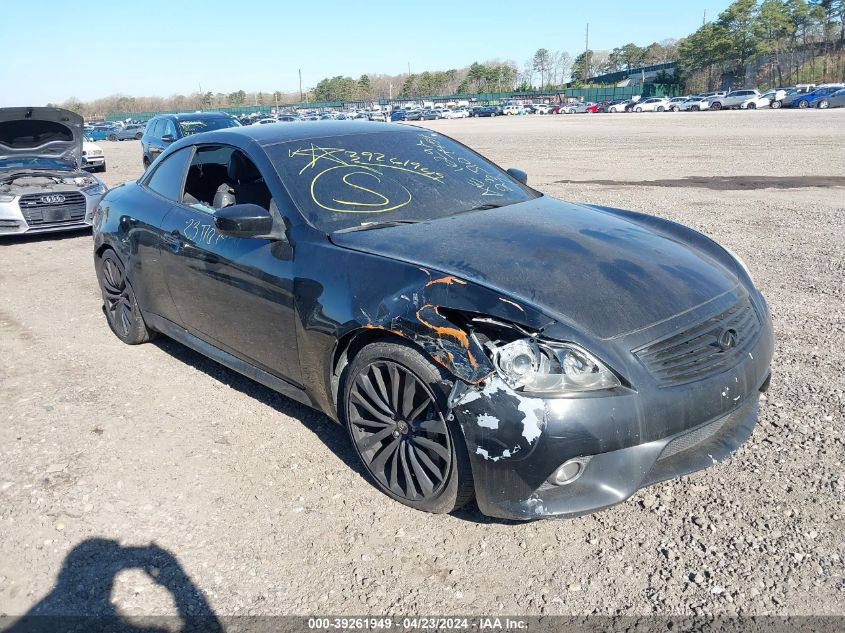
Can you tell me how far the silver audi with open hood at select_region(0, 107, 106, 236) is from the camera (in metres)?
9.59

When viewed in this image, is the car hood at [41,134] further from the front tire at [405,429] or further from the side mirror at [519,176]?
the front tire at [405,429]

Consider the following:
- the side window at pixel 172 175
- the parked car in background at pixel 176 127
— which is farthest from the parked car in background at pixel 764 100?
the side window at pixel 172 175

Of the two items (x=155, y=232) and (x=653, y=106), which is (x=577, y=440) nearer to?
(x=155, y=232)

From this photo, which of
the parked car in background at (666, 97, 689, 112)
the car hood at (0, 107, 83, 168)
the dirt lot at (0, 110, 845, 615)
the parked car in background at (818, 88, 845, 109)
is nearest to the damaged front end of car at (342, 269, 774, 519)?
the dirt lot at (0, 110, 845, 615)

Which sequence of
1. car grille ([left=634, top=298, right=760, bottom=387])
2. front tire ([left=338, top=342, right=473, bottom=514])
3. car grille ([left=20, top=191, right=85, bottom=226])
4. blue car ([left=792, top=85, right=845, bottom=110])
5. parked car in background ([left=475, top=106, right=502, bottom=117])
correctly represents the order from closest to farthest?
car grille ([left=634, top=298, right=760, bottom=387]), front tire ([left=338, top=342, right=473, bottom=514]), car grille ([left=20, top=191, right=85, bottom=226]), blue car ([left=792, top=85, right=845, bottom=110]), parked car in background ([left=475, top=106, right=502, bottom=117])

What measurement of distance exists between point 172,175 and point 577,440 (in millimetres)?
3564

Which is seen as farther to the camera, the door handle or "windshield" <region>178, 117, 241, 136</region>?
"windshield" <region>178, 117, 241, 136</region>

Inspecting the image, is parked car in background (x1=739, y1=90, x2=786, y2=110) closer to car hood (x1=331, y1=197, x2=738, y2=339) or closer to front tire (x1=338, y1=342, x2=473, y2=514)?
car hood (x1=331, y1=197, x2=738, y2=339)

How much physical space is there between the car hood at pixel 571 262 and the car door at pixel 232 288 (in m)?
0.44

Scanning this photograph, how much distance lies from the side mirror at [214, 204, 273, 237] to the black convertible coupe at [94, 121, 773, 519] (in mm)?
11

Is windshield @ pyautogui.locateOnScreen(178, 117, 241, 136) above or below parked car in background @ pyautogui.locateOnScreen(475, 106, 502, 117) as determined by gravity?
below

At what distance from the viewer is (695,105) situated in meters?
58.3

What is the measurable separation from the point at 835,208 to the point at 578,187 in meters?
4.49

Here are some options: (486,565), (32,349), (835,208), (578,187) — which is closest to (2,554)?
(486,565)
